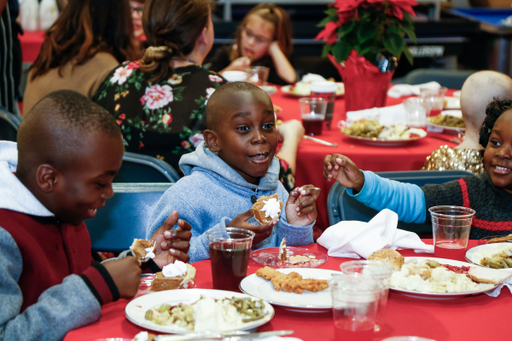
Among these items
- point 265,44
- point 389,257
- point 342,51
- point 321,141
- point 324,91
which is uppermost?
point 342,51

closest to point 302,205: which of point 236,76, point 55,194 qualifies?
point 55,194

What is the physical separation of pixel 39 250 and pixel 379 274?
893 mm

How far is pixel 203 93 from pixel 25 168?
1.52 m

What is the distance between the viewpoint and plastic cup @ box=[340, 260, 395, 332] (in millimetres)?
1229

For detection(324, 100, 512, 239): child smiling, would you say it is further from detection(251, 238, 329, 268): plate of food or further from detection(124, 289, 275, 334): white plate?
detection(124, 289, 275, 334): white plate

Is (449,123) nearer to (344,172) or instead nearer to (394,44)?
(394,44)

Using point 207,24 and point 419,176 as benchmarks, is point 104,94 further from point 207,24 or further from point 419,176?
point 419,176

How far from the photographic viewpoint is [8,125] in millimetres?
2908

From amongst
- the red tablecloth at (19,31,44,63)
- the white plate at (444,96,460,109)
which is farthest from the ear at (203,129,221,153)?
the red tablecloth at (19,31,44,63)

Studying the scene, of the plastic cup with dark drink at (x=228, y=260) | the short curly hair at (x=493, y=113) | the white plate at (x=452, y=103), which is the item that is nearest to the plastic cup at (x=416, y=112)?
the white plate at (x=452, y=103)

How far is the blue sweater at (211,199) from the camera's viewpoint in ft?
6.39

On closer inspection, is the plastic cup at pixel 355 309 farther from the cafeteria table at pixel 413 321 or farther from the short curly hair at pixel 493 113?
the short curly hair at pixel 493 113

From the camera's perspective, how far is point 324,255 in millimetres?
1742

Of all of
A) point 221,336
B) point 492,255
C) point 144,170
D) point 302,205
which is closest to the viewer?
point 221,336
